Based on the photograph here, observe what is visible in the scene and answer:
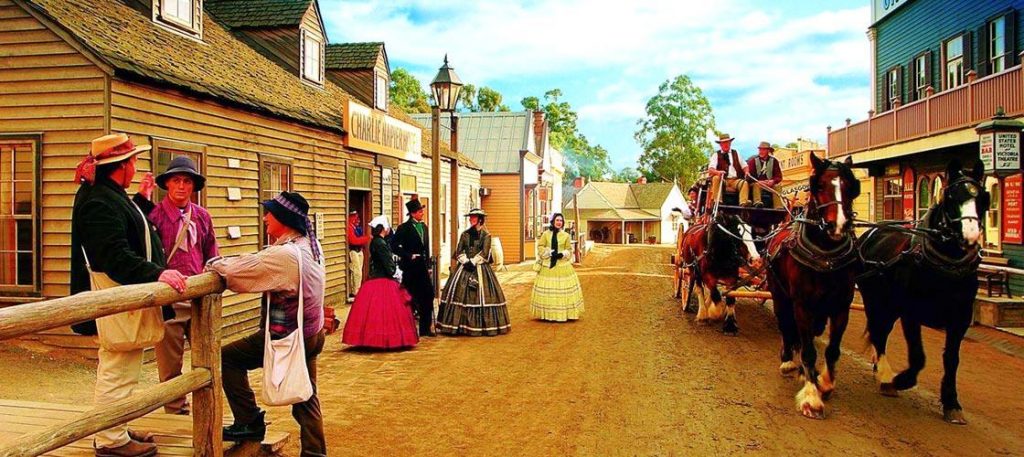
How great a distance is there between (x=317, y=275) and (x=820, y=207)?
4.35 m

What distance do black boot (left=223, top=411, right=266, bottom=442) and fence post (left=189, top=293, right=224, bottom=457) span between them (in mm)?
408

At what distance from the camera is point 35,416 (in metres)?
4.12

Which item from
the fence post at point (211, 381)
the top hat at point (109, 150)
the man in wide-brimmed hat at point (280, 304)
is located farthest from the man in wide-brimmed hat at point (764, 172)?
the top hat at point (109, 150)

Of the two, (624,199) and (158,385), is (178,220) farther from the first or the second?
(624,199)

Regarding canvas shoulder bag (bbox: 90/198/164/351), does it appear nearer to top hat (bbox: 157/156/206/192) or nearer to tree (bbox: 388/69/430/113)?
top hat (bbox: 157/156/206/192)

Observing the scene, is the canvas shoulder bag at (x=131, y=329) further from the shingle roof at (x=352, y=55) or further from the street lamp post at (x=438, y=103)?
the shingle roof at (x=352, y=55)

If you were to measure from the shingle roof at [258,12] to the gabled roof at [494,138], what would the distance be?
13899 mm

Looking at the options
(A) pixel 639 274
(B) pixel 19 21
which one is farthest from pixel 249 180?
(A) pixel 639 274

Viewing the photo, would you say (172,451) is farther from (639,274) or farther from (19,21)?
(639,274)

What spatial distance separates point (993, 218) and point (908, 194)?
3.13 m

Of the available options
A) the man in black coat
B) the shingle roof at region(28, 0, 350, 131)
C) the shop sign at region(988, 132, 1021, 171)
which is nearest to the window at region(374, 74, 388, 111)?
the shingle roof at region(28, 0, 350, 131)

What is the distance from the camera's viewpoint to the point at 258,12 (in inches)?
621

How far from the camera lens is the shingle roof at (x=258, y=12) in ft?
50.1

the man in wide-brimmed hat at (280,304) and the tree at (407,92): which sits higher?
the tree at (407,92)
